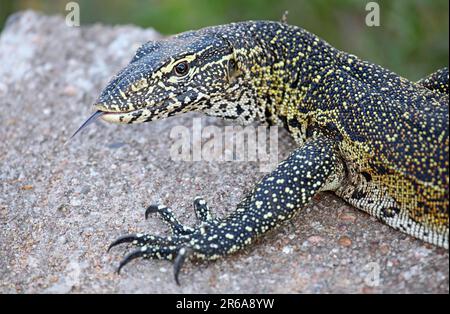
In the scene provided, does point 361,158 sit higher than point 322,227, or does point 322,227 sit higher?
point 361,158

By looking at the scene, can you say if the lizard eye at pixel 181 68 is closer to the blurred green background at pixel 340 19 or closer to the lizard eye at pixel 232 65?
the lizard eye at pixel 232 65

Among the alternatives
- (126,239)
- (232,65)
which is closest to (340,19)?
(232,65)

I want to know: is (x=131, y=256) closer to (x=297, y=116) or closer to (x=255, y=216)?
(x=255, y=216)

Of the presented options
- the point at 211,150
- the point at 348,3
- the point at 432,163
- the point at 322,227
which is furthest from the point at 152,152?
the point at 348,3

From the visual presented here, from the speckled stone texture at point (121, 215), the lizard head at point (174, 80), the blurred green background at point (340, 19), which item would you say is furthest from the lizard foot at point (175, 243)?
the blurred green background at point (340, 19)

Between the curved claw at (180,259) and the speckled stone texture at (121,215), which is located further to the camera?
the speckled stone texture at (121,215)

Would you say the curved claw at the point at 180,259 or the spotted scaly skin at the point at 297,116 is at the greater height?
the spotted scaly skin at the point at 297,116
